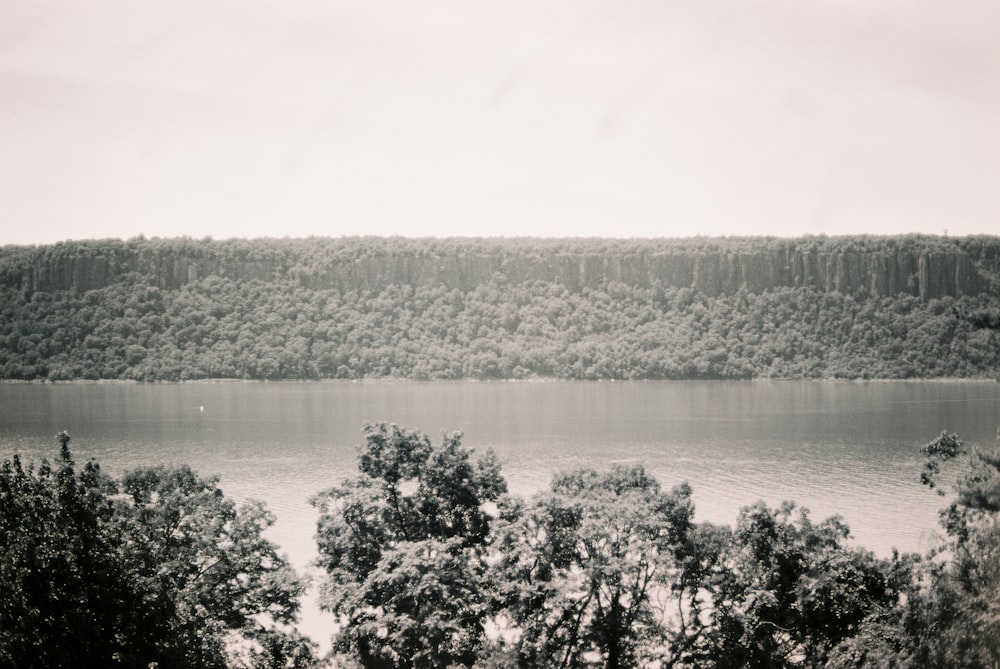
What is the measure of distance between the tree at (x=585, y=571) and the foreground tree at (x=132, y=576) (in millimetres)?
4523

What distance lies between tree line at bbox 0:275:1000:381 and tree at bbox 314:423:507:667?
93.0m

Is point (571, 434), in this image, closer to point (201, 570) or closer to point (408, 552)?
point (201, 570)

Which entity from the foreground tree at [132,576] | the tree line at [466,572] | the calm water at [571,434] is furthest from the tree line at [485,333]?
the tree line at [466,572]

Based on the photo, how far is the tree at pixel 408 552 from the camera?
14.9m

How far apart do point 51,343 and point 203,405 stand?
3267 centimetres

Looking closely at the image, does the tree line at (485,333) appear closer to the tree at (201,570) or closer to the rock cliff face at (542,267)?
the rock cliff face at (542,267)

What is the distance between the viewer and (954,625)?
11.1 metres

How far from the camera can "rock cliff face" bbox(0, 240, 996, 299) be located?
11731 centimetres

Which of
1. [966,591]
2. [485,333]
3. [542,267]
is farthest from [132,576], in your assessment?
[542,267]

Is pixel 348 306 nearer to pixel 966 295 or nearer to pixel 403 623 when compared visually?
pixel 966 295

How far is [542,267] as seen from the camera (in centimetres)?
14188

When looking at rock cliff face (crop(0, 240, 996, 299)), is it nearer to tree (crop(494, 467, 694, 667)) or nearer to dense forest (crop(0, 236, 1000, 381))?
dense forest (crop(0, 236, 1000, 381))

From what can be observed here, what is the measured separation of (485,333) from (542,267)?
60.1ft

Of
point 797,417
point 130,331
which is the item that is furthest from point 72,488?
point 130,331
